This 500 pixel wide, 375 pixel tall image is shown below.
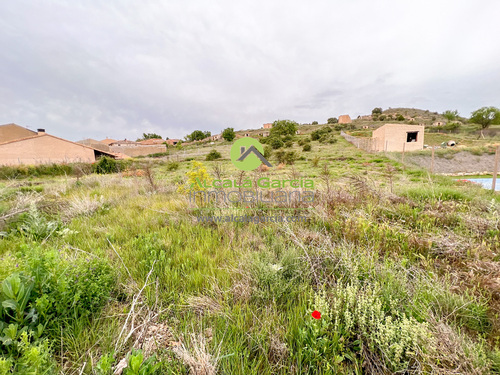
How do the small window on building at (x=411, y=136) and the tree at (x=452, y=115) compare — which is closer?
the small window on building at (x=411, y=136)

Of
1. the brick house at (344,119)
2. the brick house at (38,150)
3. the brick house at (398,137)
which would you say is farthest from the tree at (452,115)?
the brick house at (38,150)

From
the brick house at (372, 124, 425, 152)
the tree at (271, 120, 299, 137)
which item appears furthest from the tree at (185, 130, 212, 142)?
the brick house at (372, 124, 425, 152)

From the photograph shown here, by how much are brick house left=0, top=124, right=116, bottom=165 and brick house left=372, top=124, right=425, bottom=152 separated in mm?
39086

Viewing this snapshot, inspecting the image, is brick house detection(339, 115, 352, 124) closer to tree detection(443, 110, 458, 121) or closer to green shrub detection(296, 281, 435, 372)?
tree detection(443, 110, 458, 121)

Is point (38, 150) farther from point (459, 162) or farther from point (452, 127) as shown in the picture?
point (452, 127)

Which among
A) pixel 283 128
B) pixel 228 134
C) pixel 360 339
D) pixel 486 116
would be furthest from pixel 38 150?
pixel 486 116

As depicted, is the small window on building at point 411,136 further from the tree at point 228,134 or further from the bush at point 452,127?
the tree at point 228,134

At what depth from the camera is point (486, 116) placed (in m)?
43.3

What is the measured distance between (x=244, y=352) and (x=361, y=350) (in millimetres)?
682

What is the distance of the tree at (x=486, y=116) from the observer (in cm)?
4228

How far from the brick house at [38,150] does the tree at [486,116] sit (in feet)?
250

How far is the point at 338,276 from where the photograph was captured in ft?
5.98

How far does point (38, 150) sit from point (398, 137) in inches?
1897

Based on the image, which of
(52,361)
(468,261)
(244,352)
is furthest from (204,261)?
(468,261)
